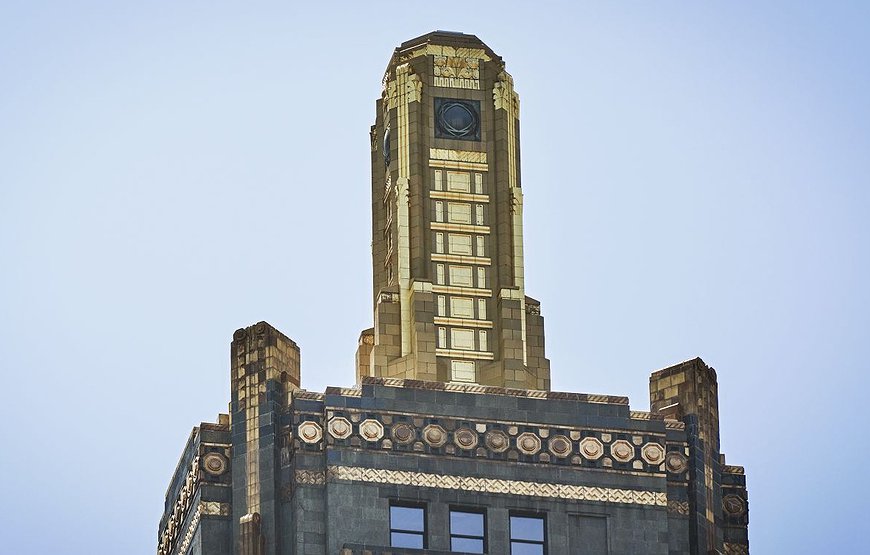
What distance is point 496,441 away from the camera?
106000mm

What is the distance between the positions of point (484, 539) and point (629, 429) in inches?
232

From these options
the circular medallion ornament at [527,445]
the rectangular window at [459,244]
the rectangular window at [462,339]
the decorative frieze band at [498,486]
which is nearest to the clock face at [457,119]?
the rectangular window at [459,244]

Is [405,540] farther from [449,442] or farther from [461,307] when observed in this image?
[461,307]

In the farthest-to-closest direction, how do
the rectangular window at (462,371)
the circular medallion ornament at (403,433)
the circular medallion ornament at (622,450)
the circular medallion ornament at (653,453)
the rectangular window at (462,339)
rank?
1. the rectangular window at (462,339)
2. the rectangular window at (462,371)
3. the circular medallion ornament at (653,453)
4. the circular medallion ornament at (622,450)
5. the circular medallion ornament at (403,433)

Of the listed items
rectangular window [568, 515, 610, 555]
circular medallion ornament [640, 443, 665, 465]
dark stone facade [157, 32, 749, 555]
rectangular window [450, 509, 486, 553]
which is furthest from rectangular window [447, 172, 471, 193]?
rectangular window [568, 515, 610, 555]

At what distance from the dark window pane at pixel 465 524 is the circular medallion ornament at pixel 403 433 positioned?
2.54 meters

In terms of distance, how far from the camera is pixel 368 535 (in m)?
104

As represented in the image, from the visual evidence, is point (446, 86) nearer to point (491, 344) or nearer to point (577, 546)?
point (491, 344)

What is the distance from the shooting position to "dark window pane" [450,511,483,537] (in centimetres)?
10488

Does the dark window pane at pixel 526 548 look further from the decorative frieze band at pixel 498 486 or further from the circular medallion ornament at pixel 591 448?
the circular medallion ornament at pixel 591 448

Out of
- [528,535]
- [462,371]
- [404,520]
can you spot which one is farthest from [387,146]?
[528,535]

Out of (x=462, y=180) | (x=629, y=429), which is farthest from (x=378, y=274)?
(x=629, y=429)

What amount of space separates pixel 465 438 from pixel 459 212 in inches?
364

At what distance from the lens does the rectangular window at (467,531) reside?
10475 cm
